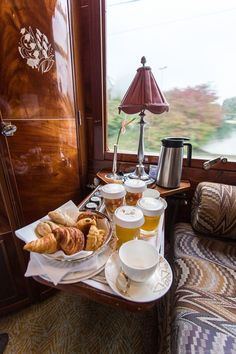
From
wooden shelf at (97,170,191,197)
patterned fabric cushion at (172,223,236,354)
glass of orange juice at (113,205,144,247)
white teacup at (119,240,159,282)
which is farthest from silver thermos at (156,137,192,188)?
white teacup at (119,240,159,282)

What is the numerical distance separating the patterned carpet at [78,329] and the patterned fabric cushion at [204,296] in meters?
0.37

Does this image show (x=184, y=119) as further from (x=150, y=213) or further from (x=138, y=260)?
(x=138, y=260)

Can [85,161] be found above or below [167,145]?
below

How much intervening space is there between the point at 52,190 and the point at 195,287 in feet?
3.20

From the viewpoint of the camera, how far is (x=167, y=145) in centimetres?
120

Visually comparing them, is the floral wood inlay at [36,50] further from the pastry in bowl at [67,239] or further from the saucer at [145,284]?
the saucer at [145,284]

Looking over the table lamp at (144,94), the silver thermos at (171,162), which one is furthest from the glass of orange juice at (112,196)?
the table lamp at (144,94)

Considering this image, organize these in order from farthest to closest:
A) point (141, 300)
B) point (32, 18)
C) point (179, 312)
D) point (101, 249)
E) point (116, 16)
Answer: point (116, 16)
point (32, 18)
point (179, 312)
point (101, 249)
point (141, 300)

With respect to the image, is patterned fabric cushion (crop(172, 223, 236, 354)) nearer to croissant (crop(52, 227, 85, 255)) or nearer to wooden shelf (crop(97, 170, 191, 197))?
wooden shelf (crop(97, 170, 191, 197))

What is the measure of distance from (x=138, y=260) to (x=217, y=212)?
751mm

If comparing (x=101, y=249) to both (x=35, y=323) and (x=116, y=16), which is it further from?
(x=116, y=16)

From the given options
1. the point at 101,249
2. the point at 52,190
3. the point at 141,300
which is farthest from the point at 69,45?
the point at 141,300

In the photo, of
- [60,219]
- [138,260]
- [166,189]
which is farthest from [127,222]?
[166,189]

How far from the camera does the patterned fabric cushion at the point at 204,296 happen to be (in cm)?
65
